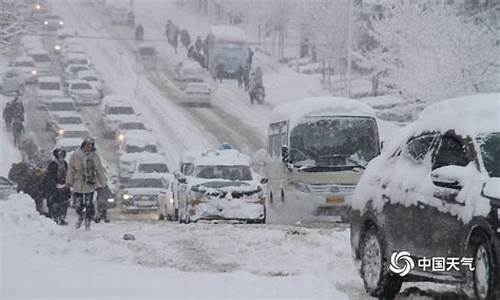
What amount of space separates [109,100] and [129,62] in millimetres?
20391

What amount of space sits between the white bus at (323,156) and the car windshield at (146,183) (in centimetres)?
961

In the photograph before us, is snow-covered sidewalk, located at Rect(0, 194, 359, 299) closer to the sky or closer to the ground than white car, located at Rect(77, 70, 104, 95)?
closer to the sky

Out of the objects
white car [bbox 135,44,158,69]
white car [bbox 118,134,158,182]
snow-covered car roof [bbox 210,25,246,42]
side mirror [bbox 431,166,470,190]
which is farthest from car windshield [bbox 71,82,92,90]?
side mirror [bbox 431,166,470,190]

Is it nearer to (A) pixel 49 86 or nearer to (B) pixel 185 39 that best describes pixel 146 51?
(B) pixel 185 39

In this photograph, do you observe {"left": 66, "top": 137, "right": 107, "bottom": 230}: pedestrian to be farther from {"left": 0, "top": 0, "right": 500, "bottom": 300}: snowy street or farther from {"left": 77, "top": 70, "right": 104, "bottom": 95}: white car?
{"left": 77, "top": 70, "right": 104, "bottom": 95}: white car

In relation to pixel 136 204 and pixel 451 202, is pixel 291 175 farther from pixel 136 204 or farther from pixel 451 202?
pixel 451 202

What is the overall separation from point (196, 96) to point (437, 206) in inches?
1991

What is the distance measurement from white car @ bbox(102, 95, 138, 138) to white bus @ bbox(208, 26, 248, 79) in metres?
12.7

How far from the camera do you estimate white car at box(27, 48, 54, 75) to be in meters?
70.7

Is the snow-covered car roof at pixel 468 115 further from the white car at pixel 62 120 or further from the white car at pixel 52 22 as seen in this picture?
the white car at pixel 52 22

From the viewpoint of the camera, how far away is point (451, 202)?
8.95m

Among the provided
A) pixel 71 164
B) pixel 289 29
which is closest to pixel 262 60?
pixel 289 29

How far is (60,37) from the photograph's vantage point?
267 feet

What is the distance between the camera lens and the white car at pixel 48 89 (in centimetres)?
5725
